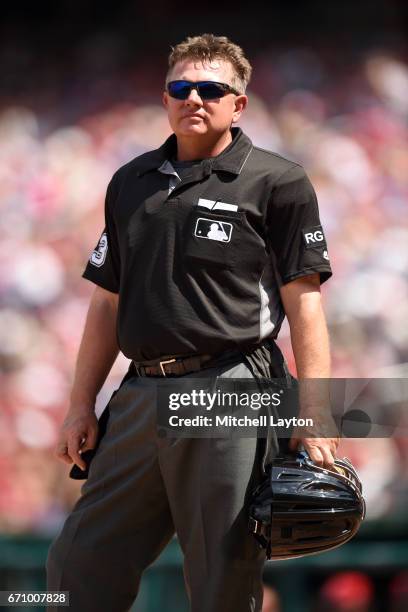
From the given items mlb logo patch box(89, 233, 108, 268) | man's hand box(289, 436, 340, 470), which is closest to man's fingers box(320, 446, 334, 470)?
man's hand box(289, 436, 340, 470)

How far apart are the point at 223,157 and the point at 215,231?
0.22 meters

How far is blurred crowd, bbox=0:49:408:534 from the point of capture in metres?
5.42

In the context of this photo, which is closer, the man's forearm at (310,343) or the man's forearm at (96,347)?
the man's forearm at (310,343)

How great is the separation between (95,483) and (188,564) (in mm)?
303

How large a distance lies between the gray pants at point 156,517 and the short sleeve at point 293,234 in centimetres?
27

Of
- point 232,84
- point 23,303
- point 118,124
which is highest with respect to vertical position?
point 118,124

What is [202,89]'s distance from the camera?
263 cm

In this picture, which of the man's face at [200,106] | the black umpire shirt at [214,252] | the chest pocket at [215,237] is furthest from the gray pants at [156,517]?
the man's face at [200,106]

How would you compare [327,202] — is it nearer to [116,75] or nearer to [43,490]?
[116,75]

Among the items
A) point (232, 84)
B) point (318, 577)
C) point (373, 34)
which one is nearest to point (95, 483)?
point (232, 84)

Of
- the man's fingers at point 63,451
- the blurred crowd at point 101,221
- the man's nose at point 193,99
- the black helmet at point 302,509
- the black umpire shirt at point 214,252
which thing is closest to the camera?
the black helmet at point 302,509

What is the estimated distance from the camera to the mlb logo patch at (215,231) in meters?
2.54

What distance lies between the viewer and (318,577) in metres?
4.97

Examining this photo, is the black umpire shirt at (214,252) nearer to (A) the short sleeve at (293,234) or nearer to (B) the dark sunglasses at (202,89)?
(A) the short sleeve at (293,234)
